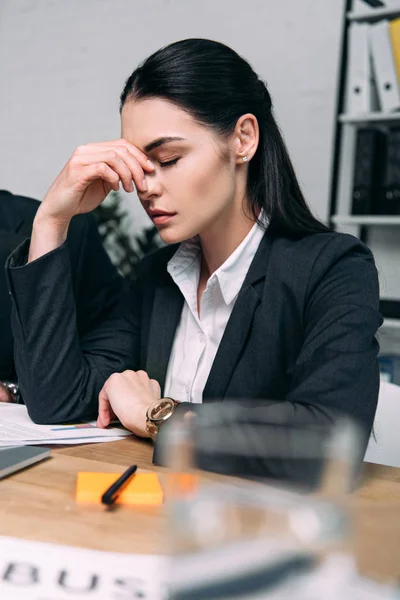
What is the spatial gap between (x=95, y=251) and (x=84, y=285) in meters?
0.10

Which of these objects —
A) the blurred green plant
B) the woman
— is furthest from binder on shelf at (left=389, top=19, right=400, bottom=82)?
the blurred green plant

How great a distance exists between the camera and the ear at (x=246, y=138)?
1297 mm

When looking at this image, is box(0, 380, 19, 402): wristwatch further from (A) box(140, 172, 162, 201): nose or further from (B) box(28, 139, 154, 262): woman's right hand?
(A) box(140, 172, 162, 201): nose

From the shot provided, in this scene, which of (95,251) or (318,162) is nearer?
(95,251)

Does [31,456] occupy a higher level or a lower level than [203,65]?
lower

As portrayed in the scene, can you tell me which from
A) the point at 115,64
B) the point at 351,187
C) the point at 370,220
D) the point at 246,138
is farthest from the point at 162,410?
the point at 115,64

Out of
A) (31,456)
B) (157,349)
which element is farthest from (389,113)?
(31,456)

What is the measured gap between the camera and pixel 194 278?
1.41 m

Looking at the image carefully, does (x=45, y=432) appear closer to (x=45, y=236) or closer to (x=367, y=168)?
(x=45, y=236)

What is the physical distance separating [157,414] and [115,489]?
307 mm

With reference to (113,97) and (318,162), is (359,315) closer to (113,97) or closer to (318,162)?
(318,162)

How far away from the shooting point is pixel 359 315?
40.3 inches

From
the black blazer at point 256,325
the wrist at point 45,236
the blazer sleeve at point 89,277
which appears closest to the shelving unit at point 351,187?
the blazer sleeve at point 89,277

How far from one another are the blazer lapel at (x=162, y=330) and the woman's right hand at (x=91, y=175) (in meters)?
0.25
